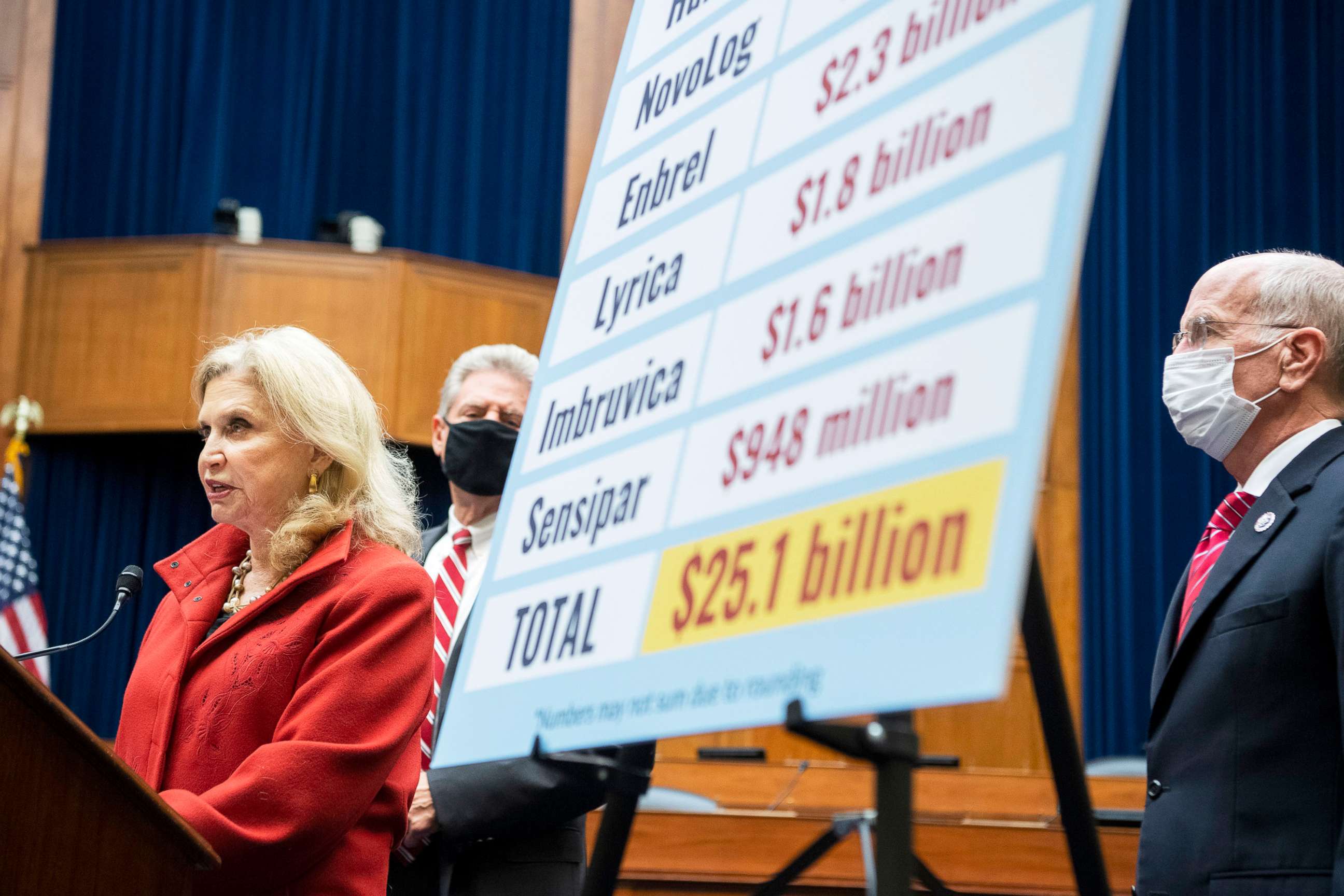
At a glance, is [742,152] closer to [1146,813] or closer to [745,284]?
[745,284]

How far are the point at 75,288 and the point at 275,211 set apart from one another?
4.43ft

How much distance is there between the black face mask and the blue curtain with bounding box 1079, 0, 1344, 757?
21.9 ft

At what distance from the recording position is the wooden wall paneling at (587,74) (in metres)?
8.78

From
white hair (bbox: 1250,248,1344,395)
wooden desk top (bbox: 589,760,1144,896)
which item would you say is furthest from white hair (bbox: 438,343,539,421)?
wooden desk top (bbox: 589,760,1144,896)

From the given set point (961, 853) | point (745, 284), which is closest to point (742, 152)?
point (745, 284)

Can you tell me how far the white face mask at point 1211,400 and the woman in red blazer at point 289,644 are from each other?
1.16m

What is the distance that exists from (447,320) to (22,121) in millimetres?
2982

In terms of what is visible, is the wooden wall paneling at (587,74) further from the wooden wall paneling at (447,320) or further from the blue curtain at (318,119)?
the blue curtain at (318,119)

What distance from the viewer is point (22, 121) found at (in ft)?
29.5

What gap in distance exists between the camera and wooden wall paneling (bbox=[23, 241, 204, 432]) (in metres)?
8.55

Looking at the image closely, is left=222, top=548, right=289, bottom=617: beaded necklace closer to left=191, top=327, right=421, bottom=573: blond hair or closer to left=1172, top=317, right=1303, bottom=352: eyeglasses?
left=191, top=327, right=421, bottom=573: blond hair

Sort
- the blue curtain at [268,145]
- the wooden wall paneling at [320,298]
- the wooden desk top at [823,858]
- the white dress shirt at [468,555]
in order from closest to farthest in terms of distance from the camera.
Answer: the white dress shirt at [468,555], the wooden desk top at [823,858], the wooden wall paneling at [320,298], the blue curtain at [268,145]

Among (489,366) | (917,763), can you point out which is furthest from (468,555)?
(917,763)

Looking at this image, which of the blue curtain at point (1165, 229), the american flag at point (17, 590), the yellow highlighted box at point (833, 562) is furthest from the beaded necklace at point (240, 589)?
the blue curtain at point (1165, 229)
